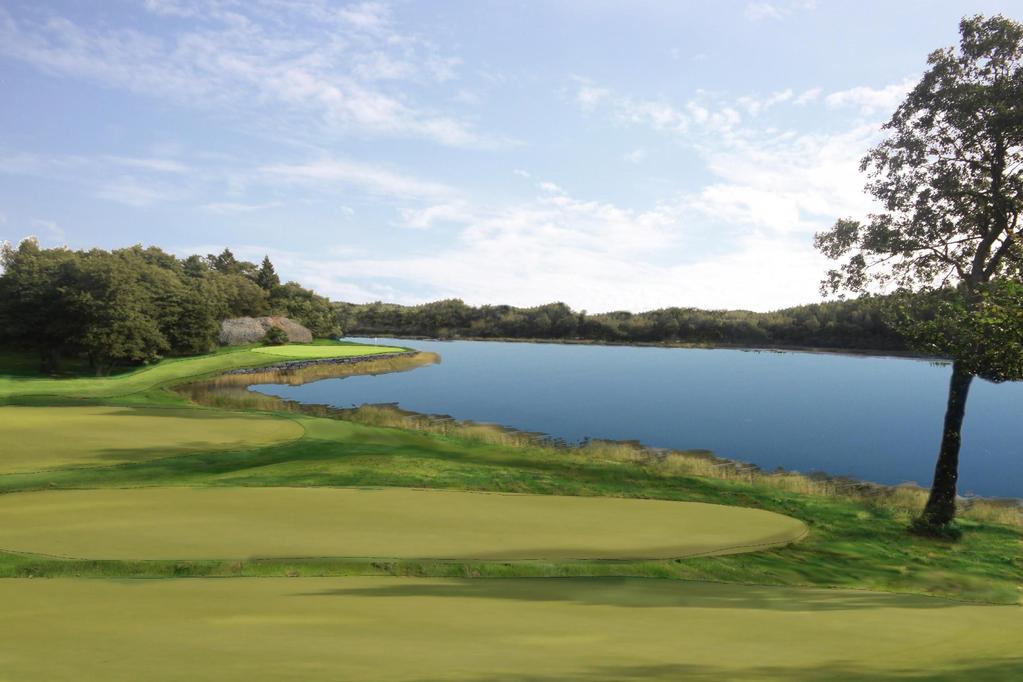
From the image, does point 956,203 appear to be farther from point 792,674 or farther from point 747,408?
point 747,408

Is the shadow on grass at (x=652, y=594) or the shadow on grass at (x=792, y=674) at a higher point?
the shadow on grass at (x=792, y=674)

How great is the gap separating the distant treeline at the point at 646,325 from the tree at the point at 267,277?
4379 centimetres

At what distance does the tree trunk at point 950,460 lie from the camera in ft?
51.7

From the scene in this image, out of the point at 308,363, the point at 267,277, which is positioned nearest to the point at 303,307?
the point at 267,277

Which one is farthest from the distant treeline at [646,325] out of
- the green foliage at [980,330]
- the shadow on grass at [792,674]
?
the shadow on grass at [792,674]

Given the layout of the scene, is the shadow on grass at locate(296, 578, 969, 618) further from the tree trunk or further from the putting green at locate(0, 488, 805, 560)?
the tree trunk

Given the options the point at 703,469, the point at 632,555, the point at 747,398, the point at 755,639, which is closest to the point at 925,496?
the point at 703,469

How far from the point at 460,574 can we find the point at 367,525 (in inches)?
→ 112

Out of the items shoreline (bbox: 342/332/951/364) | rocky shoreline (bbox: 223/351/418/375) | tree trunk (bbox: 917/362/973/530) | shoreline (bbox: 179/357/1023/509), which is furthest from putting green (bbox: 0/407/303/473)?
shoreline (bbox: 342/332/951/364)

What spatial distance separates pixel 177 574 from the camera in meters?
7.54

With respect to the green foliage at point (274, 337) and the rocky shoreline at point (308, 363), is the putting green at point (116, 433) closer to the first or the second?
the rocky shoreline at point (308, 363)

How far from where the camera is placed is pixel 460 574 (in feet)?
25.9

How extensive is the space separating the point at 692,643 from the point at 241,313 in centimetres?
8172

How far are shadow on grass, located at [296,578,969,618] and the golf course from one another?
0.05m
